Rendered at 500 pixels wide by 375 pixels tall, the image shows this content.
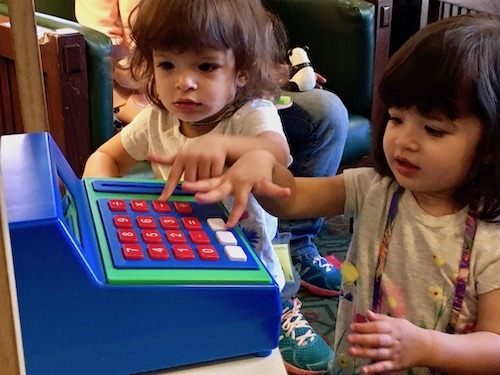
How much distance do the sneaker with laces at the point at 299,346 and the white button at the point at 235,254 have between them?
0.63 meters

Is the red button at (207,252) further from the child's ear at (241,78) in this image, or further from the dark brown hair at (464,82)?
the child's ear at (241,78)

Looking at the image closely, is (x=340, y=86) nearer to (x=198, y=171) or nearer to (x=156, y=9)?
(x=156, y=9)

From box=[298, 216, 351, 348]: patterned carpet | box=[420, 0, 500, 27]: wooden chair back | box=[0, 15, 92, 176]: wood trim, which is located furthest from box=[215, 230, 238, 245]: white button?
box=[420, 0, 500, 27]: wooden chair back

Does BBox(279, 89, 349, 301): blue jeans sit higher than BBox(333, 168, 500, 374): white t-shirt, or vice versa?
BBox(333, 168, 500, 374): white t-shirt

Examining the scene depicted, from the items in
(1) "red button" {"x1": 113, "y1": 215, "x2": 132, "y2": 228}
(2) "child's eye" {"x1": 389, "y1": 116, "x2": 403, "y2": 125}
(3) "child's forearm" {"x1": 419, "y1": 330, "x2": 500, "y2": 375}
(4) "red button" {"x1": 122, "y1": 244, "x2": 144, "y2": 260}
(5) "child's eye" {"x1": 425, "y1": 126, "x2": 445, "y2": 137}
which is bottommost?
(3) "child's forearm" {"x1": 419, "y1": 330, "x2": 500, "y2": 375}

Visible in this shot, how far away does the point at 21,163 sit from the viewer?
1.68ft

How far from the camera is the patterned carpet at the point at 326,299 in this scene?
4.96 ft

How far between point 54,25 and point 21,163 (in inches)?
35.5

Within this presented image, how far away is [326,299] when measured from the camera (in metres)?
1.62

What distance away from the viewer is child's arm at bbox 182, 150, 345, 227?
587mm

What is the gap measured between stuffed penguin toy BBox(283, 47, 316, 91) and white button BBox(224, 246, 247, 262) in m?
1.19

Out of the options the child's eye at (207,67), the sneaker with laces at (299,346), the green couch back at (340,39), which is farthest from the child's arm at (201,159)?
the green couch back at (340,39)

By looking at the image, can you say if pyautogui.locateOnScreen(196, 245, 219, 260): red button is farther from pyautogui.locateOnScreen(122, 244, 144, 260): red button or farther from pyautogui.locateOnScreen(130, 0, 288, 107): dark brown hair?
pyautogui.locateOnScreen(130, 0, 288, 107): dark brown hair

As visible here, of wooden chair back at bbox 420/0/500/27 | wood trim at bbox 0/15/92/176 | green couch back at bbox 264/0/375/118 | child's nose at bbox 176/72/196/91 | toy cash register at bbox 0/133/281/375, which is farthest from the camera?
wooden chair back at bbox 420/0/500/27
